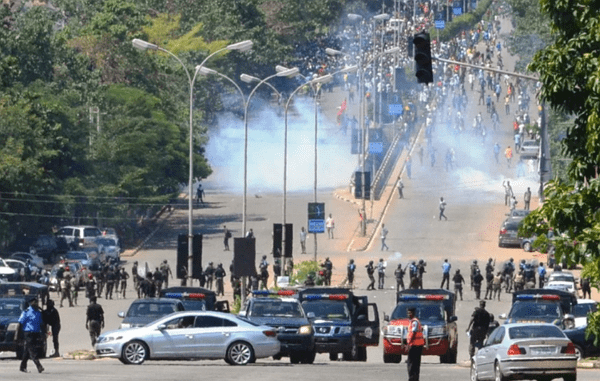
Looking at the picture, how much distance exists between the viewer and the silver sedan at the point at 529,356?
31438 mm

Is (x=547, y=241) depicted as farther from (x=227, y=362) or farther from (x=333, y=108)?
(x=333, y=108)

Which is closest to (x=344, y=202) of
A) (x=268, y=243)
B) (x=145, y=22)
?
(x=268, y=243)

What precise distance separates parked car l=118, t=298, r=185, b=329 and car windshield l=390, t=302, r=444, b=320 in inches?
204

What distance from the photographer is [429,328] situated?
41594 mm

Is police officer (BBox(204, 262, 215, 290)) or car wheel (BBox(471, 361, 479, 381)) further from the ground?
police officer (BBox(204, 262, 215, 290))

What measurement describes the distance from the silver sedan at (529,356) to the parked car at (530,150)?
6881 cm

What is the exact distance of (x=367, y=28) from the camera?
149375 mm

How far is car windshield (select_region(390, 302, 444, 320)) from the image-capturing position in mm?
42562

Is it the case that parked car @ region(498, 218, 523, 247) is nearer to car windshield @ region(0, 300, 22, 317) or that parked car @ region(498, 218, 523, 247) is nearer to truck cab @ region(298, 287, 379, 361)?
truck cab @ region(298, 287, 379, 361)

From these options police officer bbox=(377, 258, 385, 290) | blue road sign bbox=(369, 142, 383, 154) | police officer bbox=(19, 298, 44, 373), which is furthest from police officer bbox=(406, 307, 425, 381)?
blue road sign bbox=(369, 142, 383, 154)

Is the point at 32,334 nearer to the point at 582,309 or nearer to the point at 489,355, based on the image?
the point at 489,355

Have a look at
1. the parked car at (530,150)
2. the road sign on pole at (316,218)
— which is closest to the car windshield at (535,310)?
the road sign on pole at (316,218)

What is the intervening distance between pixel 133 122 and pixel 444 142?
24621 mm

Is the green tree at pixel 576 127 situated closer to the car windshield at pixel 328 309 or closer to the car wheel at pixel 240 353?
the car wheel at pixel 240 353
